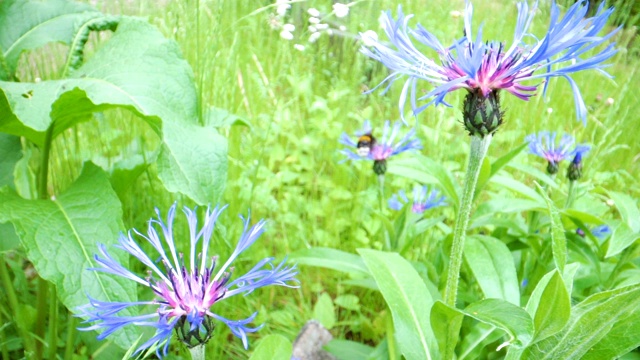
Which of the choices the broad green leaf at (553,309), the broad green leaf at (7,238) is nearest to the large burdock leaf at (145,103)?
the broad green leaf at (7,238)

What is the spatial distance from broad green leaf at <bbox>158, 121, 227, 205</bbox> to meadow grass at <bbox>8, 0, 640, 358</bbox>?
12 cm

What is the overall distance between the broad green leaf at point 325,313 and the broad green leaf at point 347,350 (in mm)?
222

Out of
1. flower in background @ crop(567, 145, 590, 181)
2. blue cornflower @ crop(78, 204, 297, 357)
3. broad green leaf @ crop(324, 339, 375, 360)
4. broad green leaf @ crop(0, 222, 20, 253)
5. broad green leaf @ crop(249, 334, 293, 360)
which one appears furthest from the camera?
flower in background @ crop(567, 145, 590, 181)

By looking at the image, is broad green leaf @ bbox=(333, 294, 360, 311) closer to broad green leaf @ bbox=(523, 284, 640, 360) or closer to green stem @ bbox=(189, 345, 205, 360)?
broad green leaf @ bbox=(523, 284, 640, 360)

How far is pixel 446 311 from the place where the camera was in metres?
1.04

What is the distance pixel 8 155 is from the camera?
1505 mm

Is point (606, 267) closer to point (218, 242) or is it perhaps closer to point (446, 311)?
point (446, 311)

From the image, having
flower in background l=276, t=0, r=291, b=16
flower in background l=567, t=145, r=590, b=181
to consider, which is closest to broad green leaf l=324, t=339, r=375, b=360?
flower in background l=567, t=145, r=590, b=181

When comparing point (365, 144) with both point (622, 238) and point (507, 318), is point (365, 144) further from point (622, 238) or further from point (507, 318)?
point (507, 318)

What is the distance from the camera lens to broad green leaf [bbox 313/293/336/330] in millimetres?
1786

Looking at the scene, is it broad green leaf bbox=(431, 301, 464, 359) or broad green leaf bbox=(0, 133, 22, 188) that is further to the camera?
broad green leaf bbox=(0, 133, 22, 188)

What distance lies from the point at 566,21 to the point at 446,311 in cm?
52

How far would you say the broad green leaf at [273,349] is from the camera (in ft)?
3.35

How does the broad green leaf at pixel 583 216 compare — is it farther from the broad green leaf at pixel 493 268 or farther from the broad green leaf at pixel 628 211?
the broad green leaf at pixel 493 268
